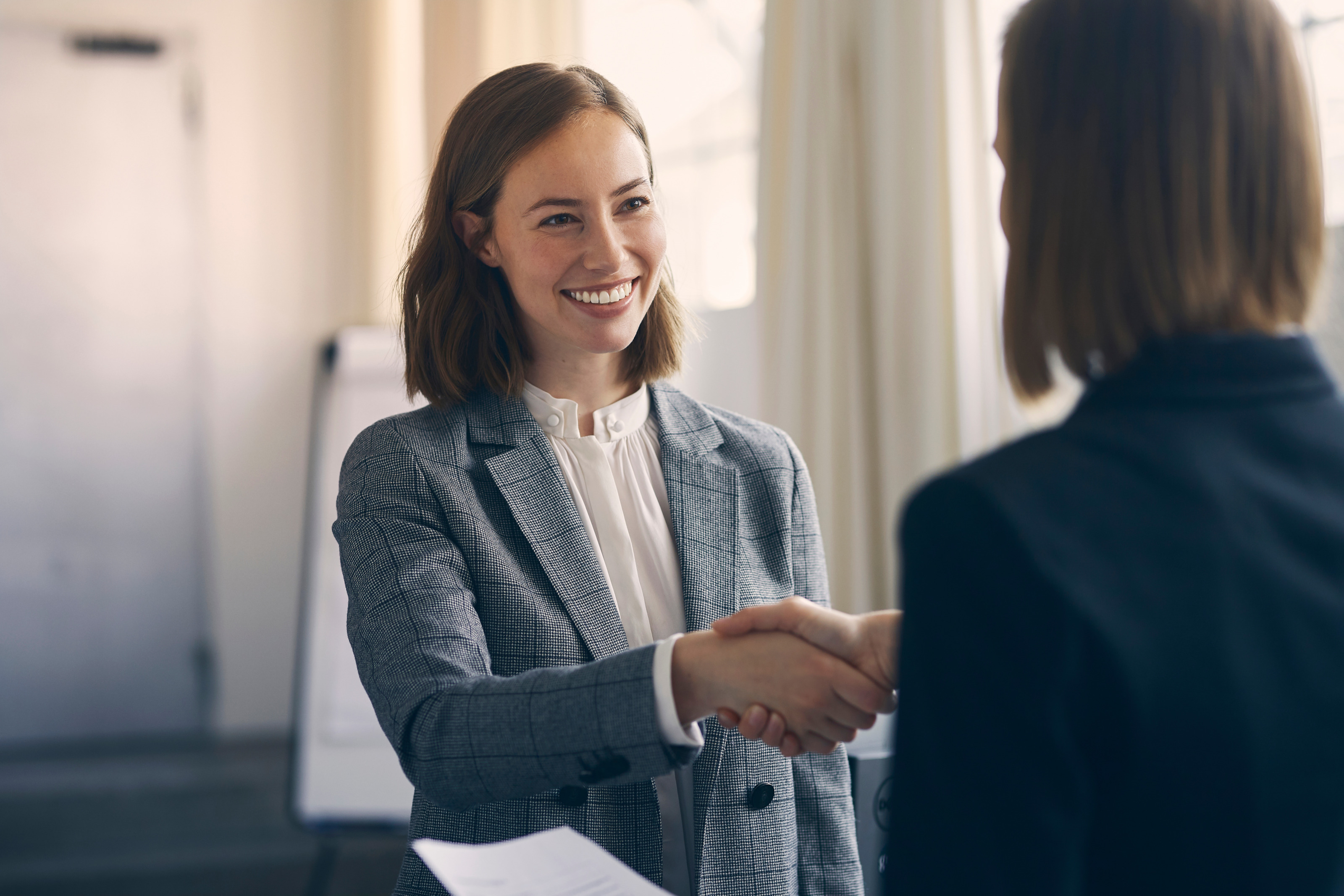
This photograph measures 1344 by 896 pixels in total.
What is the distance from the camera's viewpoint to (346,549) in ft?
3.91

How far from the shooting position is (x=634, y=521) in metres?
1.33

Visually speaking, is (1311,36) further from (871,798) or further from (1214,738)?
(1214,738)

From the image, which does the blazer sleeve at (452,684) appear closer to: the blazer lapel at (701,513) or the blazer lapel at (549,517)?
the blazer lapel at (549,517)

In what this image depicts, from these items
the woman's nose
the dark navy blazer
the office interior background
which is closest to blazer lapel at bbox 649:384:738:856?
the woman's nose

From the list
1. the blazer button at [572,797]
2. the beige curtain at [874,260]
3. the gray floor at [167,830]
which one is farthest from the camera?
the gray floor at [167,830]

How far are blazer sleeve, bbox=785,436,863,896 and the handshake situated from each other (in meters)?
0.18

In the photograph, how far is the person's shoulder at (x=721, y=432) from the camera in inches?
55.2

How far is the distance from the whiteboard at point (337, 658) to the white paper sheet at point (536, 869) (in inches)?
68.1

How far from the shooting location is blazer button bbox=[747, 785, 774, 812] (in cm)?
121

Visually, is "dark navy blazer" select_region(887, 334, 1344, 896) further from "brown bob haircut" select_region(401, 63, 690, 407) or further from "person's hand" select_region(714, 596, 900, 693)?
"brown bob haircut" select_region(401, 63, 690, 407)

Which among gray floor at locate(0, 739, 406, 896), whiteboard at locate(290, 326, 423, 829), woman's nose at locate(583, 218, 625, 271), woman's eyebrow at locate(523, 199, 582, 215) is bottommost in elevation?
gray floor at locate(0, 739, 406, 896)

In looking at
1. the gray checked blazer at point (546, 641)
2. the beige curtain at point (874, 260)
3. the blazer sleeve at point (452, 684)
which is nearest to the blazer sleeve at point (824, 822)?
the gray checked blazer at point (546, 641)

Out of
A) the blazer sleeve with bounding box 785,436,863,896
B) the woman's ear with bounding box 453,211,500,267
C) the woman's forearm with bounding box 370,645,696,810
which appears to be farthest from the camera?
the woman's ear with bounding box 453,211,500,267

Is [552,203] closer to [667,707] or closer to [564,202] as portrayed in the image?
[564,202]
